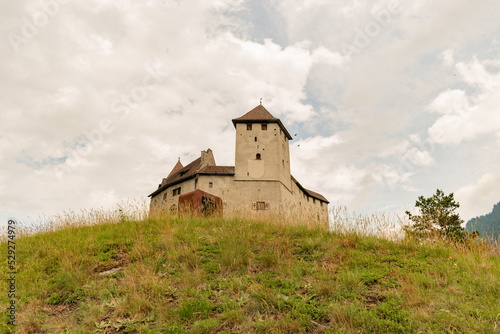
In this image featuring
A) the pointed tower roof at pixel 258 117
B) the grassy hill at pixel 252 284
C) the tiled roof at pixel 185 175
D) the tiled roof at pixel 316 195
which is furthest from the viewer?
the tiled roof at pixel 316 195

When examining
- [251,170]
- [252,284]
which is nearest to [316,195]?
[251,170]

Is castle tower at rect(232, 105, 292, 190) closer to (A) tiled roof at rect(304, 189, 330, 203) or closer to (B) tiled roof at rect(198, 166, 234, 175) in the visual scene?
(B) tiled roof at rect(198, 166, 234, 175)

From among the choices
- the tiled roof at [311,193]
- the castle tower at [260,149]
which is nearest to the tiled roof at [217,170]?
the castle tower at [260,149]

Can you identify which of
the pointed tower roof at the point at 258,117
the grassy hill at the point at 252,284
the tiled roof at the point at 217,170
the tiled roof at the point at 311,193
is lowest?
the grassy hill at the point at 252,284

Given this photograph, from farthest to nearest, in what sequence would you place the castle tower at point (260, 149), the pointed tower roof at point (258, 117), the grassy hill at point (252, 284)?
1. the pointed tower roof at point (258, 117)
2. the castle tower at point (260, 149)
3. the grassy hill at point (252, 284)

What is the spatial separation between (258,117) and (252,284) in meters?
33.5

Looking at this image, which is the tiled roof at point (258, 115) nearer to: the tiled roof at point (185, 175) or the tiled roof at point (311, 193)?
the tiled roof at point (185, 175)

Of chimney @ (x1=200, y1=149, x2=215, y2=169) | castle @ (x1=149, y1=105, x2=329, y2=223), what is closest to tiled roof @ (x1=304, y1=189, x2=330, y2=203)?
castle @ (x1=149, y1=105, x2=329, y2=223)

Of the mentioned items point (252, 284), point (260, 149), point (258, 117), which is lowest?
point (252, 284)

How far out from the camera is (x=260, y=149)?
119ft

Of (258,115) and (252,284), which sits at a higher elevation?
(258,115)

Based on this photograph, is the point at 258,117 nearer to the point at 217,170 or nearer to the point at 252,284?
the point at 217,170

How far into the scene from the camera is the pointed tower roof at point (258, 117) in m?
37.2

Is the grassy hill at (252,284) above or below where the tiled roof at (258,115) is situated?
below
